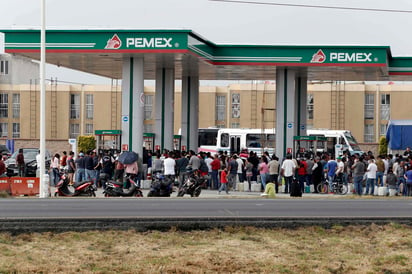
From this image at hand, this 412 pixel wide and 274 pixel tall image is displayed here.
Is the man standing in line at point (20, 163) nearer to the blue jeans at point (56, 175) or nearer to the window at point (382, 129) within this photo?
the blue jeans at point (56, 175)

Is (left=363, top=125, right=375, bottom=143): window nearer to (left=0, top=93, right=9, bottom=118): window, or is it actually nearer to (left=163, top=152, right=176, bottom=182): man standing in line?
(left=0, top=93, right=9, bottom=118): window

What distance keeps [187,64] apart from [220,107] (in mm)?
36382

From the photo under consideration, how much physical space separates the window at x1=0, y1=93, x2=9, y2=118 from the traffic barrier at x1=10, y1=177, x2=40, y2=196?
50973 millimetres

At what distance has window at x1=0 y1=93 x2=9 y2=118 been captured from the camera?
3036 inches

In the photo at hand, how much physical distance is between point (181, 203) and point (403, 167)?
12842mm

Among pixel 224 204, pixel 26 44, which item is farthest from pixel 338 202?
pixel 26 44

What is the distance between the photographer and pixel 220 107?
74.2m

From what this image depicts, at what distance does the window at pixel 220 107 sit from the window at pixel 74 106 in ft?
42.6

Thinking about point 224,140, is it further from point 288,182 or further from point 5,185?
point 5,185

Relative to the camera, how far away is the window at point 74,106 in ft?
251

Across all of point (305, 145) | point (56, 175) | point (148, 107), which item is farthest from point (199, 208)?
point (148, 107)

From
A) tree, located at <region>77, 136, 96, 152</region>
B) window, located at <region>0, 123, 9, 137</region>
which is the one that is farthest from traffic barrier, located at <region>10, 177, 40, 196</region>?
window, located at <region>0, 123, 9, 137</region>

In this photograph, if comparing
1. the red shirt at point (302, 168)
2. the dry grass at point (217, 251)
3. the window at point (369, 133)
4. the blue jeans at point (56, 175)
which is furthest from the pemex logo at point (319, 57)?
the window at point (369, 133)

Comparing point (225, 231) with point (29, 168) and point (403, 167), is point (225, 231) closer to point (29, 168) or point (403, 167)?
point (403, 167)
